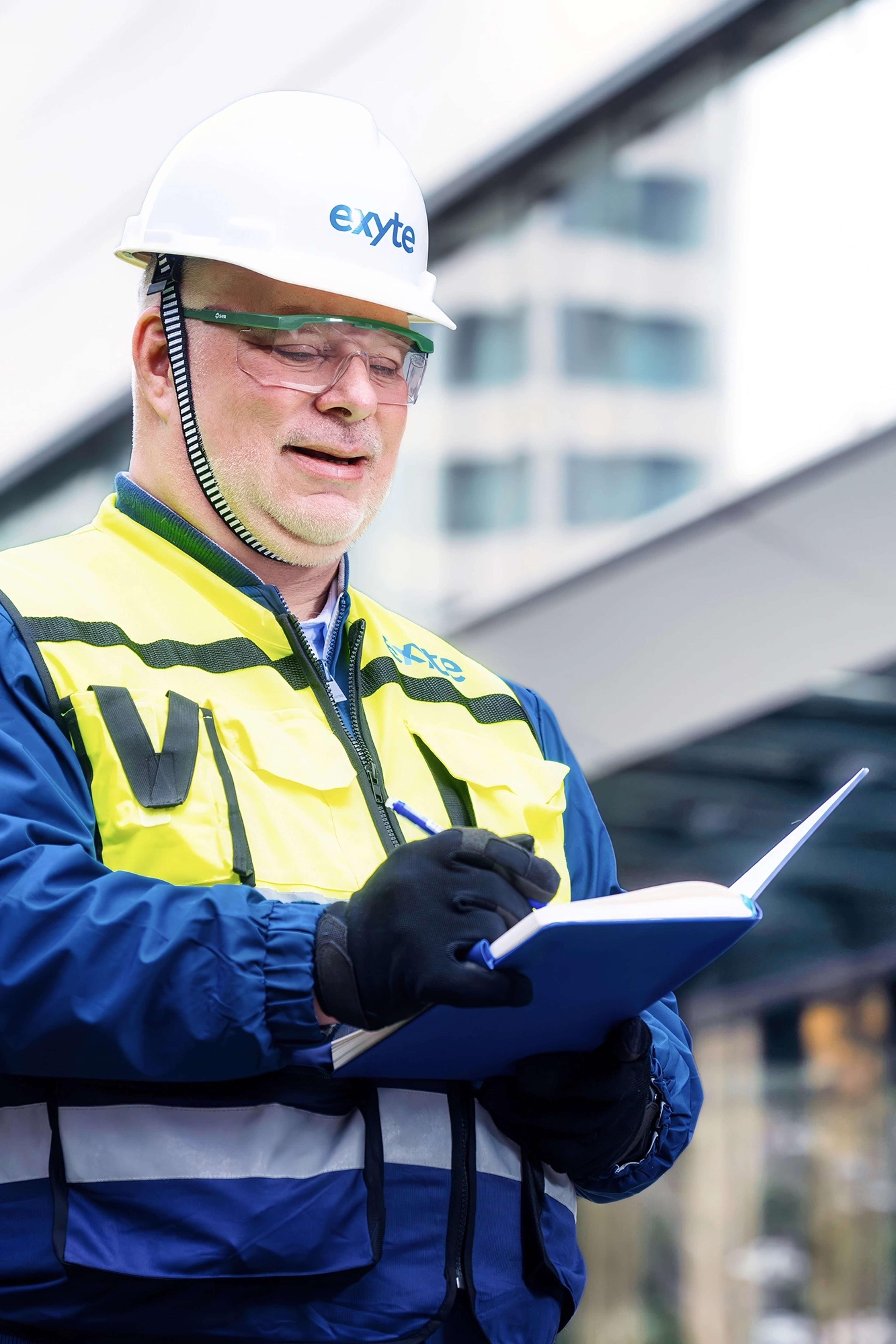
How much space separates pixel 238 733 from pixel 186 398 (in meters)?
0.54

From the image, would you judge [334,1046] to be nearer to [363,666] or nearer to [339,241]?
[363,666]

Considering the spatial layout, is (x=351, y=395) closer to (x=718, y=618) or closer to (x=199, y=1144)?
(x=199, y=1144)

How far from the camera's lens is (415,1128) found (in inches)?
72.0

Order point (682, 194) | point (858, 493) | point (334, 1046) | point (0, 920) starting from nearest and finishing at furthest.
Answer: point (0, 920), point (334, 1046), point (858, 493), point (682, 194)

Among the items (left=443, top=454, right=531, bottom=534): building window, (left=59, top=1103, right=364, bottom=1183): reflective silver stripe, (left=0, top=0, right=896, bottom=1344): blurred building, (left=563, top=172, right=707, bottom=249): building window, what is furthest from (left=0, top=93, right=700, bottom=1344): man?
(left=443, top=454, right=531, bottom=534): building window

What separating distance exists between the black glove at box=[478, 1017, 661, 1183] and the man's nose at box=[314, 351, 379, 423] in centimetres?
86

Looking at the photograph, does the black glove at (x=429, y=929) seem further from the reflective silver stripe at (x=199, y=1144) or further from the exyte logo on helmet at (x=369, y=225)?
the exyte logo on helmet at (x=369, y=225)

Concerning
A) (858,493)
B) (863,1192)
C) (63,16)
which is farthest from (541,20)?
(863,1192)

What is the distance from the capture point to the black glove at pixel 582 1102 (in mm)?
1802

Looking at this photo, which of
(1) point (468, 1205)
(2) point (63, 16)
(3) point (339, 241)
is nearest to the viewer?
(1) point (468, 1205)

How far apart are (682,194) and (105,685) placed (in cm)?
568

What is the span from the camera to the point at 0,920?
161 centimetres

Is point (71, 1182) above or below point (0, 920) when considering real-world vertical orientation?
below

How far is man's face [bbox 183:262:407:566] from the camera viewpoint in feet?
7.16
